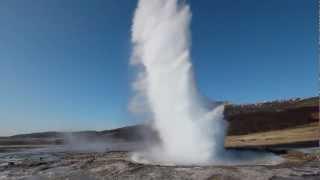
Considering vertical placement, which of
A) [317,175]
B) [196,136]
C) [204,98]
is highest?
[204,98]

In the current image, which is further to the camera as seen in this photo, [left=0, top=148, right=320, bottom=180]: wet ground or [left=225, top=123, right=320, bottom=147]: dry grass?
[left=225, top=123, right=320, bottom=147]: dry grass

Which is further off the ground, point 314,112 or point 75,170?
point 314,112

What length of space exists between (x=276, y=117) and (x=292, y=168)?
6540 centimetres

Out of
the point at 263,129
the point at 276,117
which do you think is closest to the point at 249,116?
the point at 276,117

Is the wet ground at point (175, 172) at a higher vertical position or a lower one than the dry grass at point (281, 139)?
lower

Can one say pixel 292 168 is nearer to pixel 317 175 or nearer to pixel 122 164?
pixel 317 175

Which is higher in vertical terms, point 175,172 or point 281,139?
point 281,139

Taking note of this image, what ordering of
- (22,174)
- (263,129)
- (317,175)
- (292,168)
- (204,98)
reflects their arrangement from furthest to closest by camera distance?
(263,129) → (204,98) → (22,174) → (292,168) → (317,175)

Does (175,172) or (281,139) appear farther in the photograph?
(281,139)

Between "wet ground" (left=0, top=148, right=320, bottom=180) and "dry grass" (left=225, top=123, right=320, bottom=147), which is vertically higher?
"dry grass" (left=225, top=123, right=320, bottom=147)

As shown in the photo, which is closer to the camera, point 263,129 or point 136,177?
point 136,177

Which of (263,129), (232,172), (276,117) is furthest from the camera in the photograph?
(276,117)

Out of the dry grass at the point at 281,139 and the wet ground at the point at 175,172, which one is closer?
the wet ground at the point at 175,172

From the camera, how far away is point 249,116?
9256 cm
